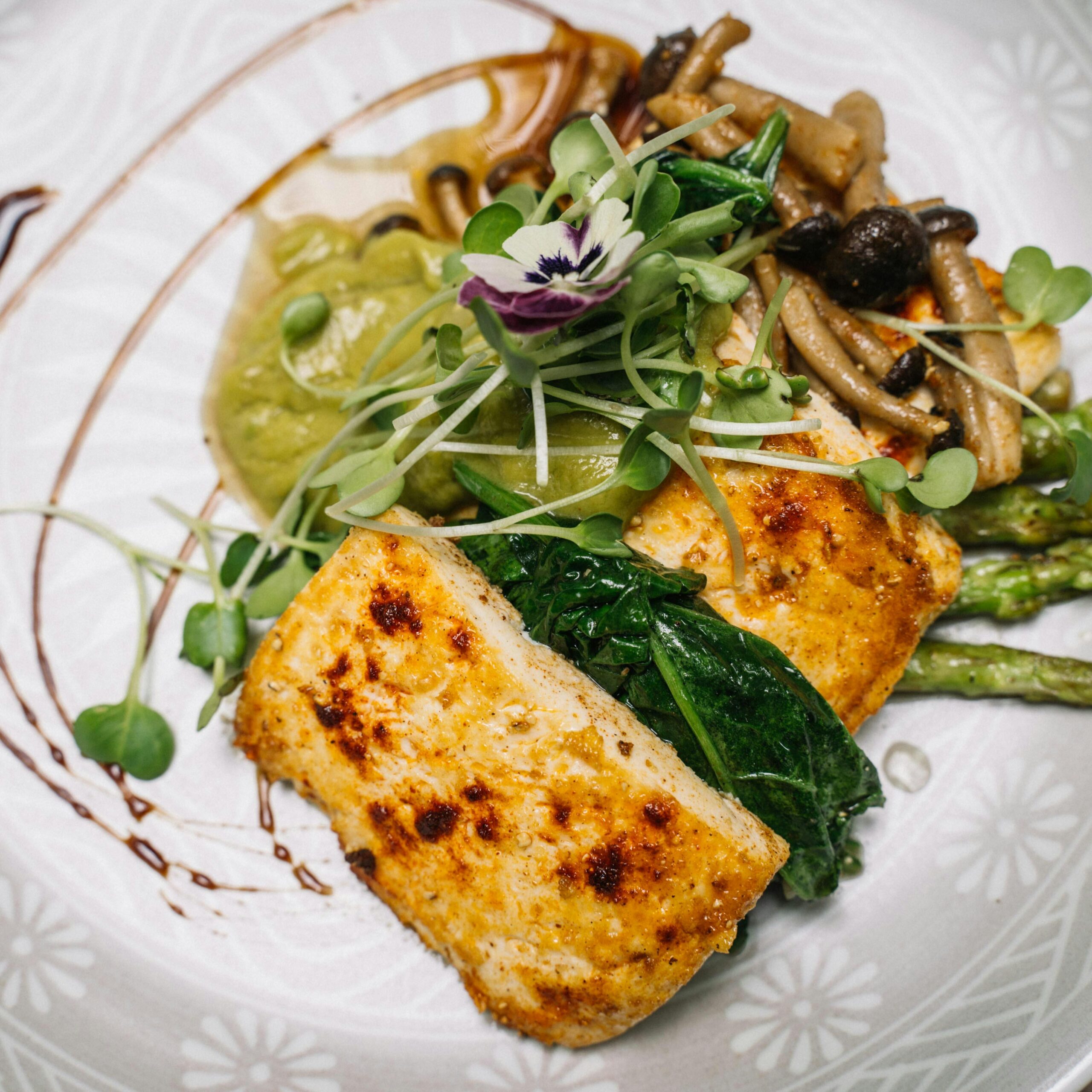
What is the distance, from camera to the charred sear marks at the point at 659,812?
2803 millimetres

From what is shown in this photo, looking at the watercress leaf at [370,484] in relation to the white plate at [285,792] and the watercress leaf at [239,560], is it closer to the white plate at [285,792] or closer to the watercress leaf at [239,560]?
the watercress leaf at [239,560]

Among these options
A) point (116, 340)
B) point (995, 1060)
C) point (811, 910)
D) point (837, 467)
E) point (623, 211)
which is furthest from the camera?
point (116, 340)

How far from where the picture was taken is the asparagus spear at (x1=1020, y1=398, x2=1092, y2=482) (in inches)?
147

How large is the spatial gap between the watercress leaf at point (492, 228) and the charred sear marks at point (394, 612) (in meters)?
1.31

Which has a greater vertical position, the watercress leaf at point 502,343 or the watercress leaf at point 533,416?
the watercress leaf at point 502,343

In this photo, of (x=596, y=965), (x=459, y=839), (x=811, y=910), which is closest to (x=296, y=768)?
(x=459, y=839)

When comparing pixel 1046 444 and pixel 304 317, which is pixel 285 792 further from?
pixel 1046 444

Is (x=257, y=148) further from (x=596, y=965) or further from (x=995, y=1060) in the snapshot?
(x=995, y=1060)

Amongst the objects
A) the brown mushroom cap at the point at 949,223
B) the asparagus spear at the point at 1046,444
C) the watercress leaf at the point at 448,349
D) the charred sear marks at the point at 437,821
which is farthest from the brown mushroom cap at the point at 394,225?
the asparagus spear at the point at 1046,444

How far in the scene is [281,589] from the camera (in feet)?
12.6

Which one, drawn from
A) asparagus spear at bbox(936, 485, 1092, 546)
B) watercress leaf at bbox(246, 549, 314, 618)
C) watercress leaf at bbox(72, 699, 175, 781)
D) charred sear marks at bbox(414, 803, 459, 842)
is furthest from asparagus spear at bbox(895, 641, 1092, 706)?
watercress leaf at bbox(72, 699, 175, 781)

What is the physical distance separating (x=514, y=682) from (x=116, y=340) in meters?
3.02

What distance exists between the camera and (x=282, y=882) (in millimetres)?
3896

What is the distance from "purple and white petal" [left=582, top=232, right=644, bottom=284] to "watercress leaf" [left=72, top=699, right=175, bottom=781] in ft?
9.30
